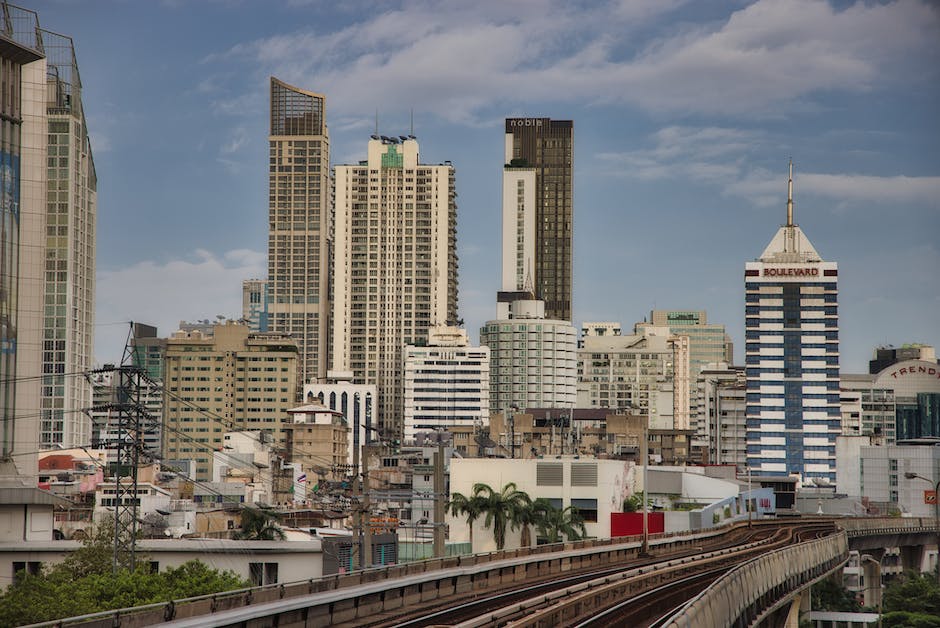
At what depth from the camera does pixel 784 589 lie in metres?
78.7

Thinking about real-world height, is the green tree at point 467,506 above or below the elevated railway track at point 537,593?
below

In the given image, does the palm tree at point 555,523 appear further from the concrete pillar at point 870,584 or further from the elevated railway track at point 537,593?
the concrete pillar at point 870,584

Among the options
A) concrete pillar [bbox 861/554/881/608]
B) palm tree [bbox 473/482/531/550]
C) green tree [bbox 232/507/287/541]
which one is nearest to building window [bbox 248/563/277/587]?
green tree [bbox 232/507/287/541]

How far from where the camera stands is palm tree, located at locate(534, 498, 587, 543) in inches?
4774

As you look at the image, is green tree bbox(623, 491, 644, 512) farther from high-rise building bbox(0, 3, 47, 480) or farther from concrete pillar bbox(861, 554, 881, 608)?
high-rise building bbox(0, 3, 47, 480)

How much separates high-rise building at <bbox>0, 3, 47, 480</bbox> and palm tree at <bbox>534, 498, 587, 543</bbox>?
137 ft

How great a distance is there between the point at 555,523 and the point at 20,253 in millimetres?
48817

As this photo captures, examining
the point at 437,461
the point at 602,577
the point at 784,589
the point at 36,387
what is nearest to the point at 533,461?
the point at 437,461

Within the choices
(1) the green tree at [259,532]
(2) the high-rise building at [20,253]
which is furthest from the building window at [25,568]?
(1) the green tree at [259,532]

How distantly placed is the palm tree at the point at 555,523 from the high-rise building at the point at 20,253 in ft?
137

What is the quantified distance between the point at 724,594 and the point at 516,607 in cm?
743

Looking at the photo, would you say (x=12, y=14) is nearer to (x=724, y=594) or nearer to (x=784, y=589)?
(x=784, y=589)

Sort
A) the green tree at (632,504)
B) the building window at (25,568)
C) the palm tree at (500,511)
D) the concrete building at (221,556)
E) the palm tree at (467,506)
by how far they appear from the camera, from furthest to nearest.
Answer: the green tree at (632,504) < the palm tree at (467,506) < the palm tree at (500,511) < the concrete building at (221,556) < the building window at (25,568)

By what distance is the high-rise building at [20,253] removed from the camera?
107 m
